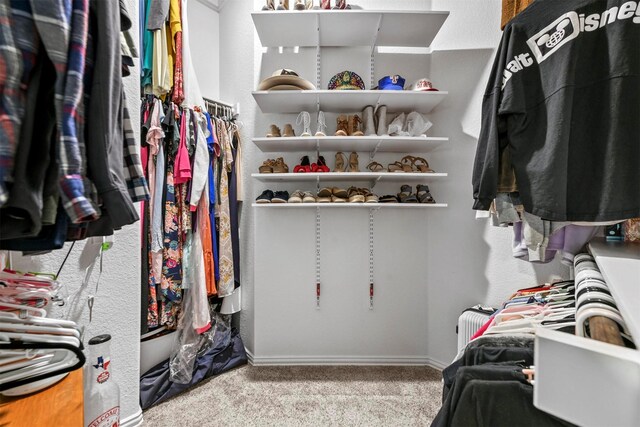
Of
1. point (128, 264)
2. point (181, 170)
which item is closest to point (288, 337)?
point (128, 264)

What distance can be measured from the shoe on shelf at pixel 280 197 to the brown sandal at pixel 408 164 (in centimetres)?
78

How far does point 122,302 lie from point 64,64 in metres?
1.19

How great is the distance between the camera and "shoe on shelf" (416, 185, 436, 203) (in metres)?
1.68

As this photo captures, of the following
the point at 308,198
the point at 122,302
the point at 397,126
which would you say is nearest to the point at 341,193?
the point at 308,198

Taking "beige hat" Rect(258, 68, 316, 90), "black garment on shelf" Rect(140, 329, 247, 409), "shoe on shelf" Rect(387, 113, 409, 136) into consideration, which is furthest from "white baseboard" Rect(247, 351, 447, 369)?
"beige hat" Rect(258, 68, 316, 90)

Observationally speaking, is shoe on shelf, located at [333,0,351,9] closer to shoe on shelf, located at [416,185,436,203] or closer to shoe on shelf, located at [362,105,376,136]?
shoe on shelf, located at [362,105,376,136]

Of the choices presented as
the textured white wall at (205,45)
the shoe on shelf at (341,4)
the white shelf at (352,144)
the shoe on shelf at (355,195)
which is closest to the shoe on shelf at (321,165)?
the white shelf at (352,144)

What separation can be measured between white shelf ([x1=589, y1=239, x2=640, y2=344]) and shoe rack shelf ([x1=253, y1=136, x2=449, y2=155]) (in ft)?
3.38

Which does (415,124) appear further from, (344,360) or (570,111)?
(344,360)

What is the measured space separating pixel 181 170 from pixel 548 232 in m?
1.72

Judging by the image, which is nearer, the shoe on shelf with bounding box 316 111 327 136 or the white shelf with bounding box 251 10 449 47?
the white shelf with bounding box 251 10 449 47

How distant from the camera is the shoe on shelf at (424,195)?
1678mm

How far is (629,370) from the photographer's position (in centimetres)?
29

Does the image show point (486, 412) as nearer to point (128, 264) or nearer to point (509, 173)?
point (509, 173)
